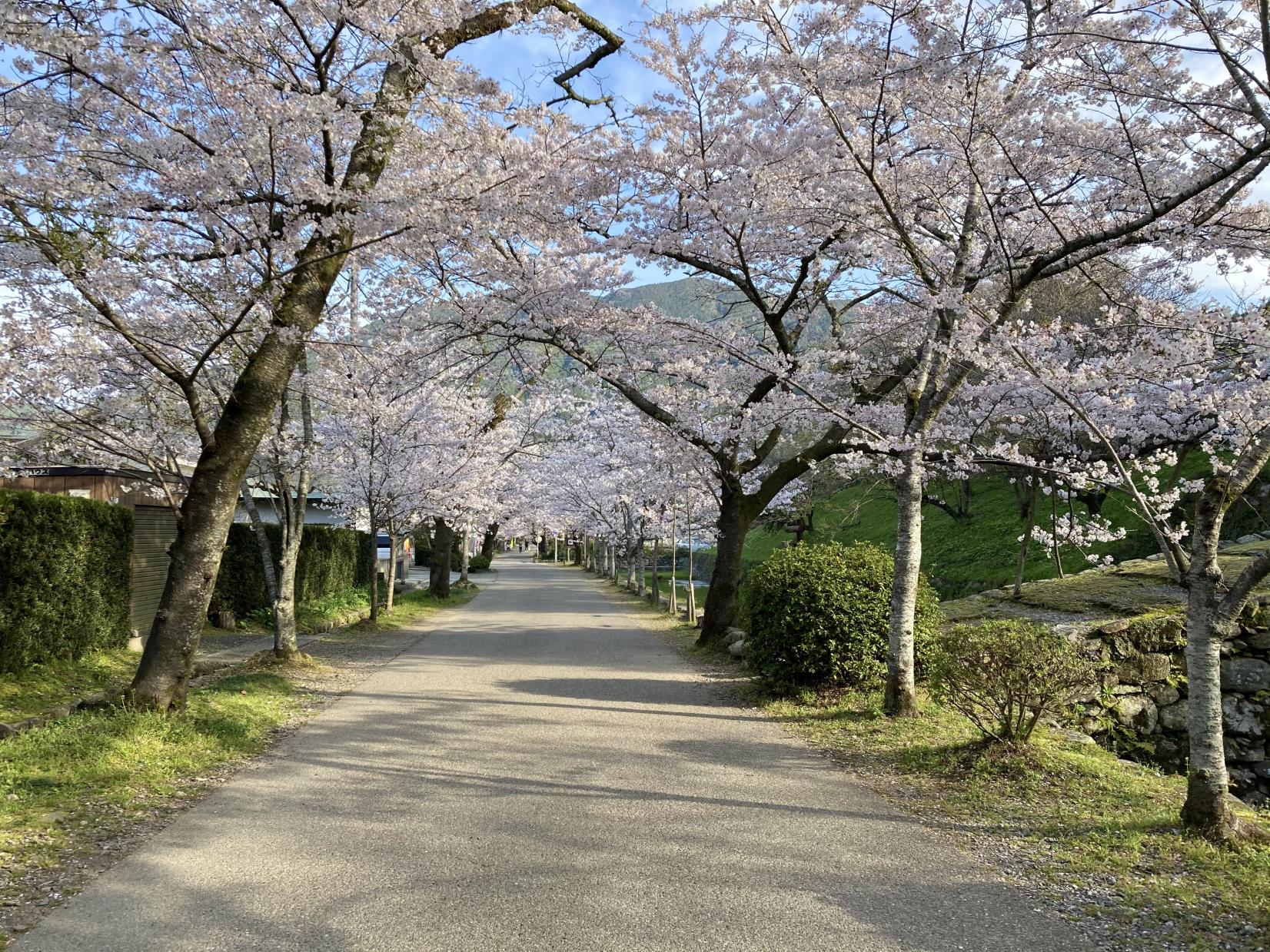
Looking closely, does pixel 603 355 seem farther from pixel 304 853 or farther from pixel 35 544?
pixel 304 853

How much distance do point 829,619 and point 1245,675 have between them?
4737mm

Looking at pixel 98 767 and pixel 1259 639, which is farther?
pixel 1259 639

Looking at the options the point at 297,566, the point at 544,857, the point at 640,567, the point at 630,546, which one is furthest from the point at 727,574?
the point at 630,546

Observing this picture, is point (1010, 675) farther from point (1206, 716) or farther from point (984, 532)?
point (984, 532)

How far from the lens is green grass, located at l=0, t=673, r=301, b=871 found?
4.36 meters

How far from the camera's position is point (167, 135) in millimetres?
6379

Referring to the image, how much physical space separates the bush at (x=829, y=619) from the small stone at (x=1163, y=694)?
104 inches

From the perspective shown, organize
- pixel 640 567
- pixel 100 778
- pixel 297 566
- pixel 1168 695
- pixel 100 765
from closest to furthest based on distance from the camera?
pixel 100 778 → pixel 100 765 → pixel 1168 695 → pixel 297 566 → pixel 640 567

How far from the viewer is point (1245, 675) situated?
28.2ft

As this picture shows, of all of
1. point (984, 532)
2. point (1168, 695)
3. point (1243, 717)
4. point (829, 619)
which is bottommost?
point (1243, 717)

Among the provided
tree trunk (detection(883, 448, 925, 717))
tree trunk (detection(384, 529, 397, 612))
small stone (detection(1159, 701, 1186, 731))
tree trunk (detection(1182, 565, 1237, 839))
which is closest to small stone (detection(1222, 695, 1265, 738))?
small stone (detection(1159, 701, 1186, 731))

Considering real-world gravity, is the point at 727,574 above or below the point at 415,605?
above

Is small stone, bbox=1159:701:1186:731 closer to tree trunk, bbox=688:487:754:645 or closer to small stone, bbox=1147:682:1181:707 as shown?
small stone, bbox=1147:682:1181:707

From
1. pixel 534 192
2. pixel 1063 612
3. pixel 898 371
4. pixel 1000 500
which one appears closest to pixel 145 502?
pixel 534 192
